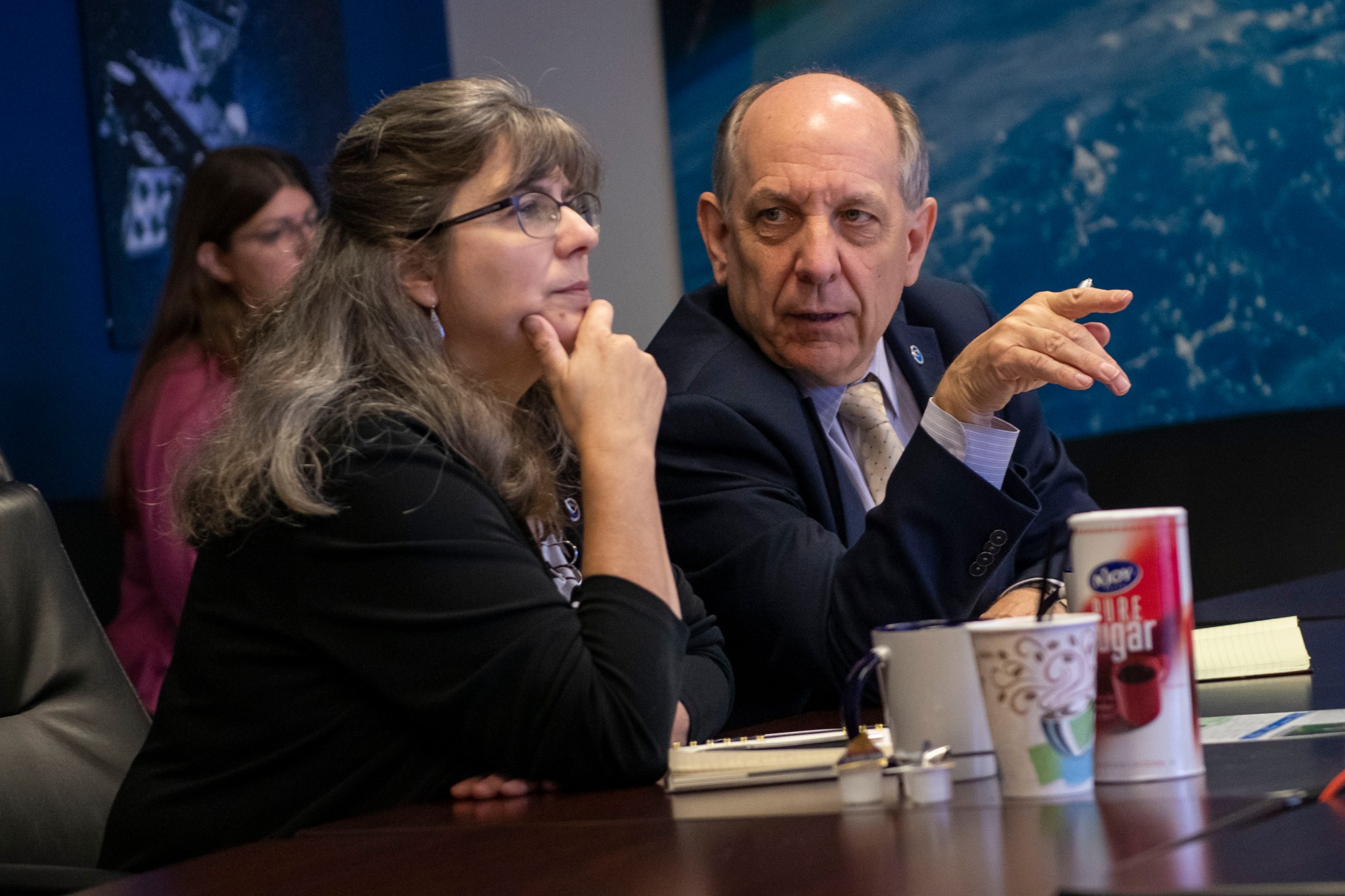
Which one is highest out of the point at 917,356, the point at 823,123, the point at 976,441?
the point at 823,123

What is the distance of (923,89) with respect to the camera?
3.56 metres

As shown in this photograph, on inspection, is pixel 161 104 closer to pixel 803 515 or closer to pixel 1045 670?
pixel 803 515

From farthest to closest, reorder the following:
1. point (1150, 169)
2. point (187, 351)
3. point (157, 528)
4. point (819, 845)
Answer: point (1150, 169) → point (187, 351) → point (157, 528) → point (819, 845)

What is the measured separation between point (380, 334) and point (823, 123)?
0.84 meters

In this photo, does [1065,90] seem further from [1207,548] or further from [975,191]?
[1207,548]

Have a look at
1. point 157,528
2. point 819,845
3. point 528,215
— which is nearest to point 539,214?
point 528,215

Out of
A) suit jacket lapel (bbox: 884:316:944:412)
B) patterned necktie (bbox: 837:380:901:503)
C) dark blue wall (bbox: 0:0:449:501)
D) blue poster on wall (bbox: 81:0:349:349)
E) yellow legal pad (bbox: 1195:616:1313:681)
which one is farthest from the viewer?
blue poster on wall (bbox: 81:0:349:349)

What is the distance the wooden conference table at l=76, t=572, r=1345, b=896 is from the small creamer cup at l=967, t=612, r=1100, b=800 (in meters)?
0.02

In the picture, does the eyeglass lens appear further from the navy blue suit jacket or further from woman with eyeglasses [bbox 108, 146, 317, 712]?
woman with eyeglasses [bbox 108, 146, 317, 712]

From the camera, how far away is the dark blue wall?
3033 mm

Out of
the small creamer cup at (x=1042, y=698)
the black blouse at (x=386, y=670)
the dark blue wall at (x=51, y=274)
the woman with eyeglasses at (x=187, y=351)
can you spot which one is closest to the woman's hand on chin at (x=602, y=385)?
the black blouse at (x=386, y=670)

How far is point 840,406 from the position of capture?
6.80ft

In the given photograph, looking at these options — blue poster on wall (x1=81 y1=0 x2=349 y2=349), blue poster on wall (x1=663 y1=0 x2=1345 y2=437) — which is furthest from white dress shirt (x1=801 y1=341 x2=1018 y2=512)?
blue poster on wall (x1=81 y1=0 x2=349 y2=349)

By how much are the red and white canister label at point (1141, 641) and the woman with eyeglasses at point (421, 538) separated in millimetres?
402
